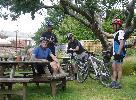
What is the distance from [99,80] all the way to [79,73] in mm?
1089

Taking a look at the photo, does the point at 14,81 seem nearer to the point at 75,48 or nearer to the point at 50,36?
the point at 50,36

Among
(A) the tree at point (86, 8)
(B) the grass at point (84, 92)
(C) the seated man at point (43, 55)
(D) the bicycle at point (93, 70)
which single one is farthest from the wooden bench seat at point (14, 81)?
(A) the tree at point (86, 8)

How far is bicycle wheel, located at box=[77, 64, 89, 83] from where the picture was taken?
1347 cm

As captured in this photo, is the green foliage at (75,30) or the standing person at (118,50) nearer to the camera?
the standing person at (118,50)

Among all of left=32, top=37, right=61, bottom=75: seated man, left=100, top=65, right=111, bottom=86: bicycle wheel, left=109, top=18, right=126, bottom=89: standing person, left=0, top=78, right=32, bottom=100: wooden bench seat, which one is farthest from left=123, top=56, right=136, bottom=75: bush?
left=0, top=78, right=32, bottom=100: wooden bench seat

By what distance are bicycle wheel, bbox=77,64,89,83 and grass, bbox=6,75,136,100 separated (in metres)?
0.44

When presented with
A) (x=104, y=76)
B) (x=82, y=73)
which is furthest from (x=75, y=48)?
(x=104, y=76)

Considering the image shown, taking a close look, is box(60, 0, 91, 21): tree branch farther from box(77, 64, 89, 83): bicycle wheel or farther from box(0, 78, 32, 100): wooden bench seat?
box(0, 78, 32, 100): wooden bench seat

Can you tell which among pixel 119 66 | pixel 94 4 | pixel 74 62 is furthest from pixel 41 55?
pixel 94 4

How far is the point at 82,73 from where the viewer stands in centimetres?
1367

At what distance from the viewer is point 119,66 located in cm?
1191

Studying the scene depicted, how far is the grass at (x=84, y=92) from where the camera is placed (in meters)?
10.0

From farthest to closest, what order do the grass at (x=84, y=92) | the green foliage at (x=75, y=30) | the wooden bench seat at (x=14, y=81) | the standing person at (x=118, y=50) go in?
the green foliage at (x=75, y=30) → the standing person at (x=118, y=50) → the grass at (x=84, y=92) → the wooden bench seat at (x=14, y=81)

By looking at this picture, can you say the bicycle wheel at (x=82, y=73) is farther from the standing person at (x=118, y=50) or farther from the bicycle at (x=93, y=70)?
the standing person at (x=118, y=50)
